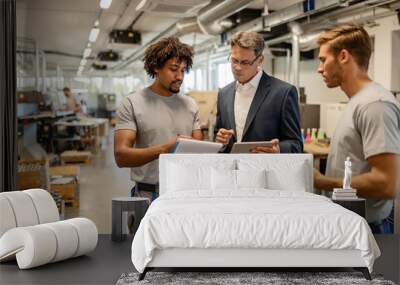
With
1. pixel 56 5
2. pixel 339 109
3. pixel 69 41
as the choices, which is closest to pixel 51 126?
pixel 69 41

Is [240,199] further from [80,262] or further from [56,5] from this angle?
[56,5]

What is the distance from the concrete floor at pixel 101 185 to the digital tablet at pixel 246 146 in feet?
12.9

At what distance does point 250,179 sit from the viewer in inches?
136

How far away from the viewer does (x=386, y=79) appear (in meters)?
8.48

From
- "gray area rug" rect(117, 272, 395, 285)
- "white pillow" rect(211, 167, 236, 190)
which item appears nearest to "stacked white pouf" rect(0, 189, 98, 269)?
"gray area rug" rect(117, 272, 395, 285)

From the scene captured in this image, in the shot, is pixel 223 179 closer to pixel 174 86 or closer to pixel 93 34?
pixel 174 86

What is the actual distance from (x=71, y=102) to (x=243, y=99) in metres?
4.53

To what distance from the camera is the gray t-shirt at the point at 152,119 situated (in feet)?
11.5

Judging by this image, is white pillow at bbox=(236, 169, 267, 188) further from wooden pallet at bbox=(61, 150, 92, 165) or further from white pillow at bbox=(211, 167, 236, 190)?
wooden pallet at bbox=(61, 150, 92, 165)

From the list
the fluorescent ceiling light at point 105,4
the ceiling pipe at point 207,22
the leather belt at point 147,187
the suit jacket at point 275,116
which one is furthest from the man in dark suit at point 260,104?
the fluorescent ceiling light at point 105,4

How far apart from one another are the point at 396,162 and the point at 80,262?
1.86 metres

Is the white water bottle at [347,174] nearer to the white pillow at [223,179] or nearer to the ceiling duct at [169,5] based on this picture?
the white pillow at [223,179]

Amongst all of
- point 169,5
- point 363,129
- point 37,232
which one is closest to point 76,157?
point 169,5

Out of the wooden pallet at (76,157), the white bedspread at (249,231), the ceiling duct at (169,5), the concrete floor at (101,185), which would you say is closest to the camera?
the white bedspread at (249,231)
